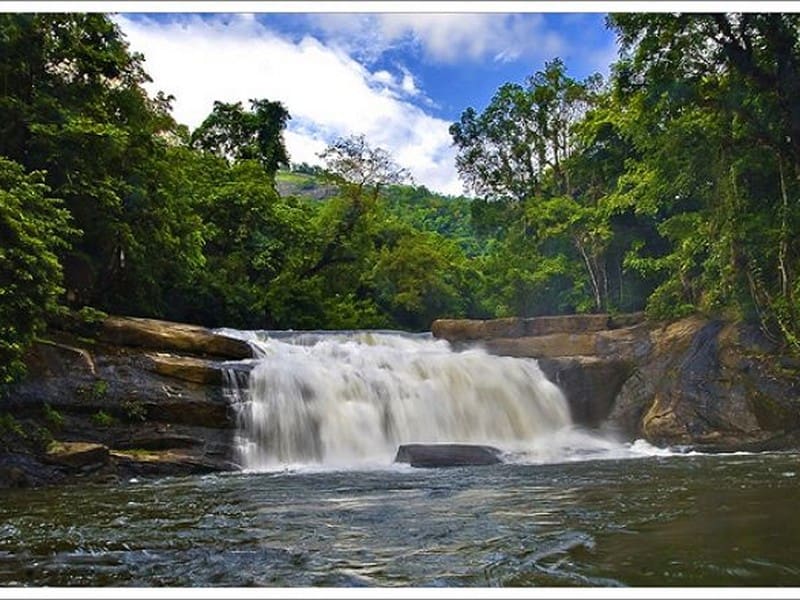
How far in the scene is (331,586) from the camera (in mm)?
2463

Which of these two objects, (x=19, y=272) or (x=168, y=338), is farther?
(x=168, y=338)

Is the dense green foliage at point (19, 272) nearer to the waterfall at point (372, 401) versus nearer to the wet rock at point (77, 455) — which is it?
the wet rock at point (77, 455)

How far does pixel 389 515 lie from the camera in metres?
3.94

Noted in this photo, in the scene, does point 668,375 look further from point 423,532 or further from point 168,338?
point 423,532

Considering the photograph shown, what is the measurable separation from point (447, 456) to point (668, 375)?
4.35 meters

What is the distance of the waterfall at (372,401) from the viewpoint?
8.05 metres

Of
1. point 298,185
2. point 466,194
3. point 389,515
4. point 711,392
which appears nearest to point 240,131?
point 466,194

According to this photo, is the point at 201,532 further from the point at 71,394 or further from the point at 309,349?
the point at 309,349

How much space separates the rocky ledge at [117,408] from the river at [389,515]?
48cm

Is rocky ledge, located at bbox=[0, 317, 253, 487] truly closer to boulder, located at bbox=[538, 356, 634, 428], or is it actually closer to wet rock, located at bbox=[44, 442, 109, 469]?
wet rock, located at bbox=[44, 442, 109, 469]

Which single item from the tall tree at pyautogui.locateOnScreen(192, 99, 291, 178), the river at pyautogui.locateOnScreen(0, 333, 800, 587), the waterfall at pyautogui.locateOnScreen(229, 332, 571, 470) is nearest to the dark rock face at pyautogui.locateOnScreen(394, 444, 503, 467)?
the river at pyautogui.locateOnScreen(0, 333, 800, 587)

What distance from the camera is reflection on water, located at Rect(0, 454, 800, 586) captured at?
100 inches

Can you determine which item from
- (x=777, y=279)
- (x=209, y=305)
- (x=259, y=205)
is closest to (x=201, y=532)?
(x=777, y=279)

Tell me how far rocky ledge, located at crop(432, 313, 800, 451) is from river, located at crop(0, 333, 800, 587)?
0.84 m
